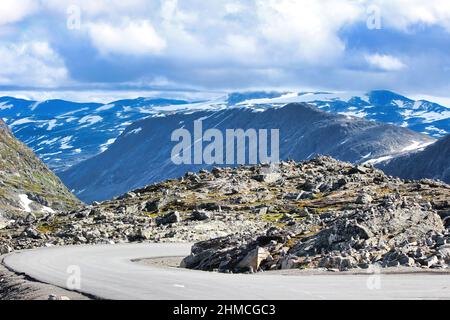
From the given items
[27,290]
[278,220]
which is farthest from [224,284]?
[278,220]

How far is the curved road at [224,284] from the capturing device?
32.0 meters

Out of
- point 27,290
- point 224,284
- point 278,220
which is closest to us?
point 224,284

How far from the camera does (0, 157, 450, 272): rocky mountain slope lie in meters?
50.2

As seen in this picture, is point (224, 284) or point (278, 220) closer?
point (224, 284)

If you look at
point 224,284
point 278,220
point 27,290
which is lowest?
point 278,220

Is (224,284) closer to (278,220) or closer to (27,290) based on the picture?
(27,290)

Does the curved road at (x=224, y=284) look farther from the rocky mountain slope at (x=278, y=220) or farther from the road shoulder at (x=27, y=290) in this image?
the rocky mountain slope at (x=278, y=220)

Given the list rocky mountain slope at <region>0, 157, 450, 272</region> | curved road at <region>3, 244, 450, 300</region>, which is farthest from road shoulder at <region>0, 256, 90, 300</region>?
rocky mountain slope at <region>0, 157, 450, 272</region>

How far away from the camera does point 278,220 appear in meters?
103

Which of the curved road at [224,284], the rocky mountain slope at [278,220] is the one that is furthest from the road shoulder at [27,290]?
the rocky mountain slope at [278,220]

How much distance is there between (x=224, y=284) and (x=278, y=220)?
2593 inches

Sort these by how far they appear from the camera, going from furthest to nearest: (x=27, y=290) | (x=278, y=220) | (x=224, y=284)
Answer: (x=278, y=220) < (x=27, y=290) < (x=224, y=284)

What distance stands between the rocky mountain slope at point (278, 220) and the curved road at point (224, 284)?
5747 millimetres
